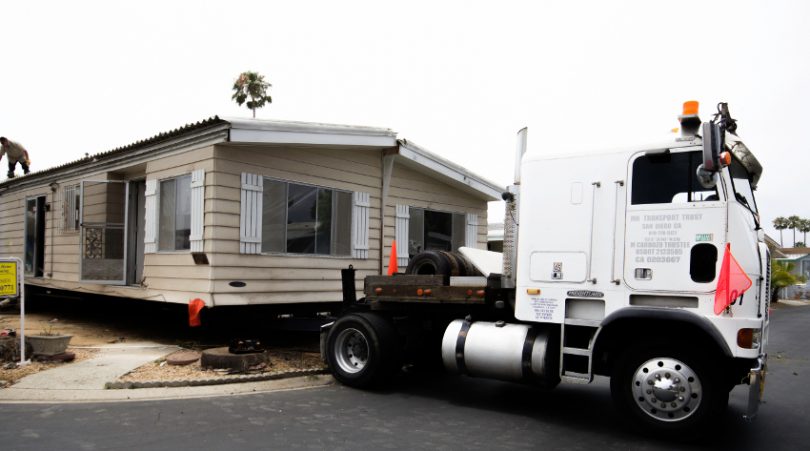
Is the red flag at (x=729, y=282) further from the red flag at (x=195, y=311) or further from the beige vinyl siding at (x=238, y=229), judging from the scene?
the red flag at (x=195, y=311)

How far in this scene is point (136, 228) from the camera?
37.8 ft

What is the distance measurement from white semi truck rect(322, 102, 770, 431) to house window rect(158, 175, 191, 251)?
4.79 meters

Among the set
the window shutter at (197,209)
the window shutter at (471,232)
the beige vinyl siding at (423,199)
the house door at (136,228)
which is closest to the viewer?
the window shutter at (197,209)

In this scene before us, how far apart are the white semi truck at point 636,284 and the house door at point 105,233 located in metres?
7.09

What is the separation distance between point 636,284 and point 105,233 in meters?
9.91

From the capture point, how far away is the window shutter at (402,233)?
11.8m

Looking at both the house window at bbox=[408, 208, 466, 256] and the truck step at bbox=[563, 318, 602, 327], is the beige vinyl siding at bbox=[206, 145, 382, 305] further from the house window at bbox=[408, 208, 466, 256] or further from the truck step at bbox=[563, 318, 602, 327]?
the truck step at bbox=[563, 318, 602, 327]

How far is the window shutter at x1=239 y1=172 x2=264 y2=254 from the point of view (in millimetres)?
9164

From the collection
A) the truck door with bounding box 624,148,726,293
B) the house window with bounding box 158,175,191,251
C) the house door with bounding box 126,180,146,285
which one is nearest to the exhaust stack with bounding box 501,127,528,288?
the truck door with bounding box 624,148,726,293

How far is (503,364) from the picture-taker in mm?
6070

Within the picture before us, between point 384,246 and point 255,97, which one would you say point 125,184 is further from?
point 255,97

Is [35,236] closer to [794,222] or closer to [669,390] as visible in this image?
[669,390]

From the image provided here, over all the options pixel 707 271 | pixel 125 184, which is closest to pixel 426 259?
pixel 707 271

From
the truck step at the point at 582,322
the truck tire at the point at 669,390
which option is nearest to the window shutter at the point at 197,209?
the truck step at the point at 582,322
